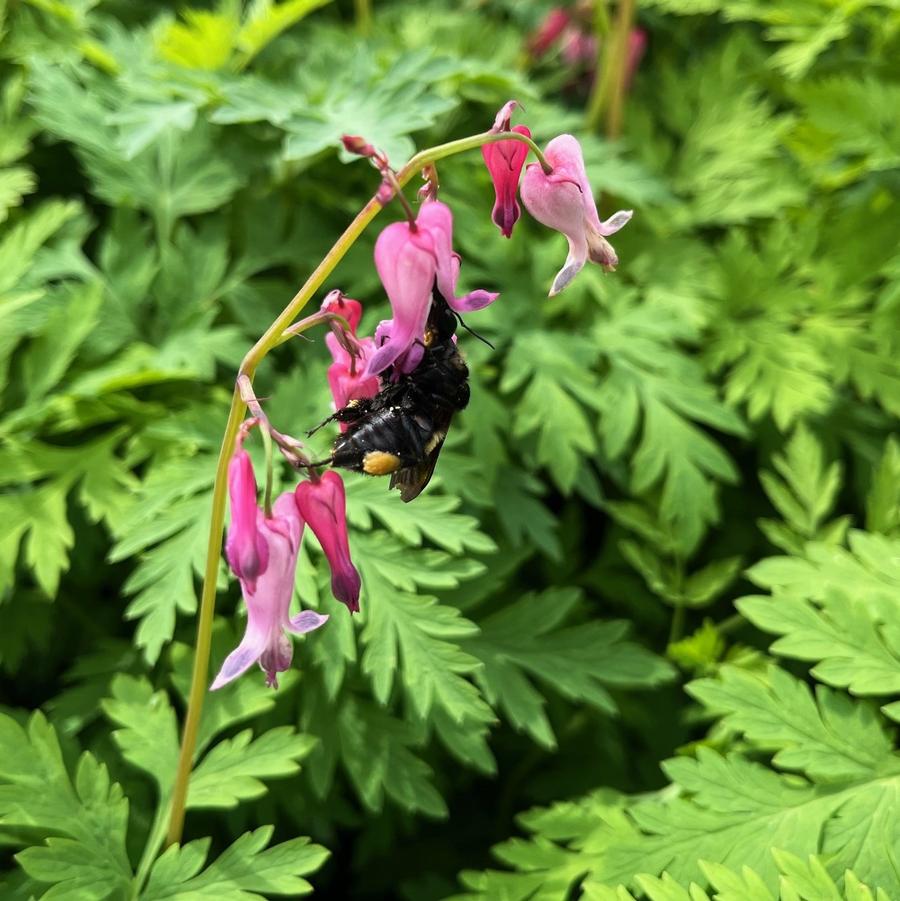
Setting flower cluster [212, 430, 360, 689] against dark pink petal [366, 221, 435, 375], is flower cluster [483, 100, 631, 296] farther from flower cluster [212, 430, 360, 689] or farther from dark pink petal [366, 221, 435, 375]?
flower cluster [212, 430, 360, 689]

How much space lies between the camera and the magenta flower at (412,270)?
126 centimetres

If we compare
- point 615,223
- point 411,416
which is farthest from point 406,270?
point 615,223

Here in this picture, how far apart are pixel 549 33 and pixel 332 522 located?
274cm

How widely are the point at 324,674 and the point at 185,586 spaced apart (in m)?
0.35

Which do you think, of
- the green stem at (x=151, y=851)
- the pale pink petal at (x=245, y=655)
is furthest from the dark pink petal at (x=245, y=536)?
the green stem at (x=151, y=851)

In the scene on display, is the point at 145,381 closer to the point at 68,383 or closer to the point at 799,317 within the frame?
the point at 68,383

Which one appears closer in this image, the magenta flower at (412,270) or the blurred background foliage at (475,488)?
the magenta flower at (412,270)

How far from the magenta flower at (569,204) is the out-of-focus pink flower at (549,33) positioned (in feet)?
7.78

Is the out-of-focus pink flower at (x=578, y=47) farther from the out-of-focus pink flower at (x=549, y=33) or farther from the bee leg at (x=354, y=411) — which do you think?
the bee leg at (x=354, y=411)

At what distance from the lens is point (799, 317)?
2959 millimetres

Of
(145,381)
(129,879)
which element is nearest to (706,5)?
(145,381)

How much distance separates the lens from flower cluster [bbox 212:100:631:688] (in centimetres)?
127

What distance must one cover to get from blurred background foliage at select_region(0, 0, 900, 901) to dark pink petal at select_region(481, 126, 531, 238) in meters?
0.84

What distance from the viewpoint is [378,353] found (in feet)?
Result: 4.21
